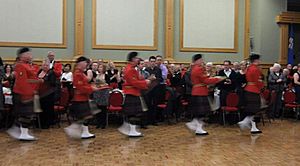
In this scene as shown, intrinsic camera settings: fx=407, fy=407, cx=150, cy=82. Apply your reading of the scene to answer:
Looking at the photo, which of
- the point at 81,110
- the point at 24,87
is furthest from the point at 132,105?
the point at 24,87

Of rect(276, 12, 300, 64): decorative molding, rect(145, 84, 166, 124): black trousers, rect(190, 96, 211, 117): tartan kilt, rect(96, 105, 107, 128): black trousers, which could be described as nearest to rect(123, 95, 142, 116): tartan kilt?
rect(190, 96, 211, 117): tartan kilt

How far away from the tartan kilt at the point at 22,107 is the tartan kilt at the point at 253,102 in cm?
429

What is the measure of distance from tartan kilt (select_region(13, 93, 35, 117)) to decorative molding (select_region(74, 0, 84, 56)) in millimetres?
5890

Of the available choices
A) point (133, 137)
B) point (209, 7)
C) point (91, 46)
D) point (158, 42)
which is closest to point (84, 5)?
point (91, 46)

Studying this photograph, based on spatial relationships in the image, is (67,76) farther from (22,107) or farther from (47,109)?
(22,107)

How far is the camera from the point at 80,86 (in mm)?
7402

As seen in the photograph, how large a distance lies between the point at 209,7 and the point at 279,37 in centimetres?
275

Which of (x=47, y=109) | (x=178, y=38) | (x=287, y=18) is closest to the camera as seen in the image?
(x=47, y=109)

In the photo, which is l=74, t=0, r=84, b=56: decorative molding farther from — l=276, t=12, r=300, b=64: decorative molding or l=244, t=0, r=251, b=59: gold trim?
l=276, t=12, r=300, b=64: decorative molding

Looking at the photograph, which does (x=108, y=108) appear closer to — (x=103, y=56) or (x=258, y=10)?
(x=103, y=56)

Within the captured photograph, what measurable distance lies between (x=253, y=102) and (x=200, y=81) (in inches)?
47.6

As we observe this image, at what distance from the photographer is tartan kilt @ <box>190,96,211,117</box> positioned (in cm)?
817

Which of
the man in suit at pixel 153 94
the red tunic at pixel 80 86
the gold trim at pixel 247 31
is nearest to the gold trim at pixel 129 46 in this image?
the gold trim at pixel 247 31

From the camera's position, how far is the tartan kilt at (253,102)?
836cm
